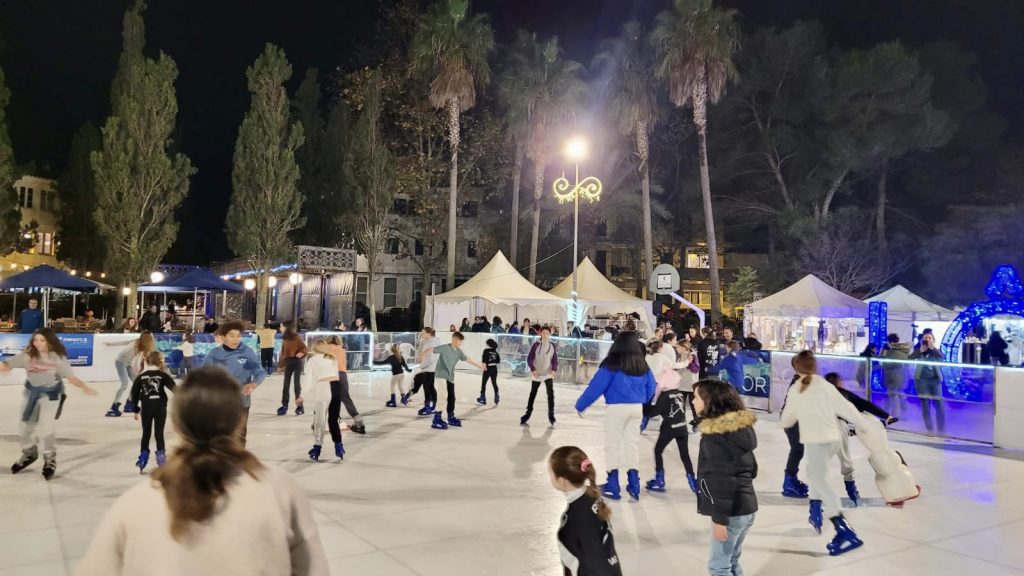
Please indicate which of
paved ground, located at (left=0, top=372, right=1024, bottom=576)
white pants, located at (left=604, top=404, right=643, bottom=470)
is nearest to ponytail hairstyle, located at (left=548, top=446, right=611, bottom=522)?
paved ground, located at (left=0, top=372, right=1024, bottom=576)

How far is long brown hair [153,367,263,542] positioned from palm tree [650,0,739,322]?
2973cm

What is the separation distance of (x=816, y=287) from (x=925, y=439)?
42.7 feet

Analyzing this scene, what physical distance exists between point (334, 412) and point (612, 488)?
3.52 metres

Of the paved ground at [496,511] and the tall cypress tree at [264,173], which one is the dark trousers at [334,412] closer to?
the paved ground at [496,511]

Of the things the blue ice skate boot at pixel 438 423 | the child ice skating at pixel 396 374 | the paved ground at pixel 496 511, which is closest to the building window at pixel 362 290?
the child ice skating at pixel 396 374

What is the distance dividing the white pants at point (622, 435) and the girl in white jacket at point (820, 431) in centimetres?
159

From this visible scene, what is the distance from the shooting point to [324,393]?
883 centimetres

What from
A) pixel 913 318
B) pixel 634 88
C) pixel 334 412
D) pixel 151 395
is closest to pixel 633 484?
pixel 334 412

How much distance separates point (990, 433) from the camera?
10727 mm

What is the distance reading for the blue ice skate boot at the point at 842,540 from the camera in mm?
5496

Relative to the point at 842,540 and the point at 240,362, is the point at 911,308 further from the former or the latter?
the point at 240,362

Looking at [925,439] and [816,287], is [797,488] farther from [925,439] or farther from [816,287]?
[816,287]

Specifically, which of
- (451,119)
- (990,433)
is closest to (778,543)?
(990,433)

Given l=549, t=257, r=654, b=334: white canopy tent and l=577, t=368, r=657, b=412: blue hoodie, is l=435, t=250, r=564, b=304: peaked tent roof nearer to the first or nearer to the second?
l=549, t=257, r=654, b=334: white canopy tent
